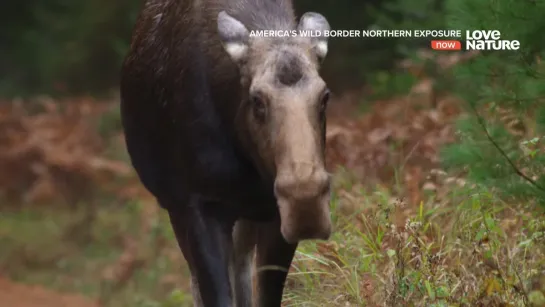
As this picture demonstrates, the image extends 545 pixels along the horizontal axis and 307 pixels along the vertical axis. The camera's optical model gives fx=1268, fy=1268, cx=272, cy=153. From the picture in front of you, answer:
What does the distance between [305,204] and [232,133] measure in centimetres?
98

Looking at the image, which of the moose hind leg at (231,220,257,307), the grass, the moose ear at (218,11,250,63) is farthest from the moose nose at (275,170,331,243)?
the moose hind leg at (231,220,257,307)

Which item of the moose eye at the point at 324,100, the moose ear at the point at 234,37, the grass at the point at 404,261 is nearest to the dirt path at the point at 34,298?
the grass at the point at 404,261

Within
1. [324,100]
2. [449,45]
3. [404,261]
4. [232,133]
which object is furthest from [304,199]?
[449,45]

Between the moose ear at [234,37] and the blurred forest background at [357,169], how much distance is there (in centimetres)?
119

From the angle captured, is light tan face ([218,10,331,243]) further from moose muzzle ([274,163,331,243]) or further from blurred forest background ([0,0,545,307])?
blurred forest background ([0,0,545,307])

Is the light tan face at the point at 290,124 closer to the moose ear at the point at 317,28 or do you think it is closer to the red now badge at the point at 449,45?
the moose ear at the point at 317,28

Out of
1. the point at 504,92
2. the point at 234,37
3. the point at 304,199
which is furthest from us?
the point at 504,92

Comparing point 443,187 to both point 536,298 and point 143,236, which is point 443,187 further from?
point 143,236

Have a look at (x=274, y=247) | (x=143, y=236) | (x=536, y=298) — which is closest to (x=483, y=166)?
(x=536, y=298)

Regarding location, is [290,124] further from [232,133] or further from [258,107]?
[232,133]

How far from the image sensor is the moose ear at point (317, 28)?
21.0 feet

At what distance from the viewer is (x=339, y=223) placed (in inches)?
341

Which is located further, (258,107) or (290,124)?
(258,107)

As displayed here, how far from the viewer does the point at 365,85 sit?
14.4m
